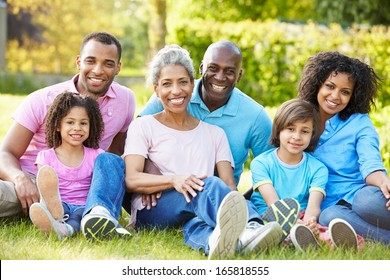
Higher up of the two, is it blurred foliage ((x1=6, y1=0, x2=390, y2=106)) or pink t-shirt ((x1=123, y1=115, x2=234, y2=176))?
blurred foliage ((x1=6, y1=0, x2=390, y2=106))

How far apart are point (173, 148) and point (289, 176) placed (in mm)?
767

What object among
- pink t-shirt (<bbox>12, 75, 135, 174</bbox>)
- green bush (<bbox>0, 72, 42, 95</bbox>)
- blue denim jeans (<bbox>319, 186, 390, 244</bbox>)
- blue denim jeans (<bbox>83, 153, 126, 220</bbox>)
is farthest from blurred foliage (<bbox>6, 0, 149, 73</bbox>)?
blue denim jeans (<bbox>319, 186, 390, 244</bbox>)

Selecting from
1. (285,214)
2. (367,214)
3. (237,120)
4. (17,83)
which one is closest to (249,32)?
(237,120)

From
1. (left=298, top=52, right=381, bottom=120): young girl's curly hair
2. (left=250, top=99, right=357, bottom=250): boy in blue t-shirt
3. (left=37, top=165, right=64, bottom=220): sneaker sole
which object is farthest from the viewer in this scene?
(left=298, top=52, right=381, bottom=120): young girl's curly hair

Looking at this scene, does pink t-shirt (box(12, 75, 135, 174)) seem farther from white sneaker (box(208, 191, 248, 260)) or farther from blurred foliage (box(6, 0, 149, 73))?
blurred foliage (box(6, 0, 149, 73))

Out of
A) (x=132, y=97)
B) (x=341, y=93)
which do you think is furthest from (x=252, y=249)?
(x=132, y=97)

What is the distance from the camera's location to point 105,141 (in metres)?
4.79

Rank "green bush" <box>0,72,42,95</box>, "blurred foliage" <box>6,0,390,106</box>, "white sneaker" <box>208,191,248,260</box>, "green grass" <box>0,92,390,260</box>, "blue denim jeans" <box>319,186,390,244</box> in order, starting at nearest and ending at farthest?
"white sneaker" <box>208,191,248,260</box> → "green grass" <box>0,92,390,260</box> → "blue denim jeans" <box>319,186,390,244</box> → "blurred foliage" <box>6,0,390,106</box> → "green bush" <box>0,72,42,95</box>

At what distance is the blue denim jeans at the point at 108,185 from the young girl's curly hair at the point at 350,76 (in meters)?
1.41

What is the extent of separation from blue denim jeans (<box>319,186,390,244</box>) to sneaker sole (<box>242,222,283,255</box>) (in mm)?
612

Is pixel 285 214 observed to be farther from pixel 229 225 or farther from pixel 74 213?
pixel 74 213

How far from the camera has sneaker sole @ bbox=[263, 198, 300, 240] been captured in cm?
381
